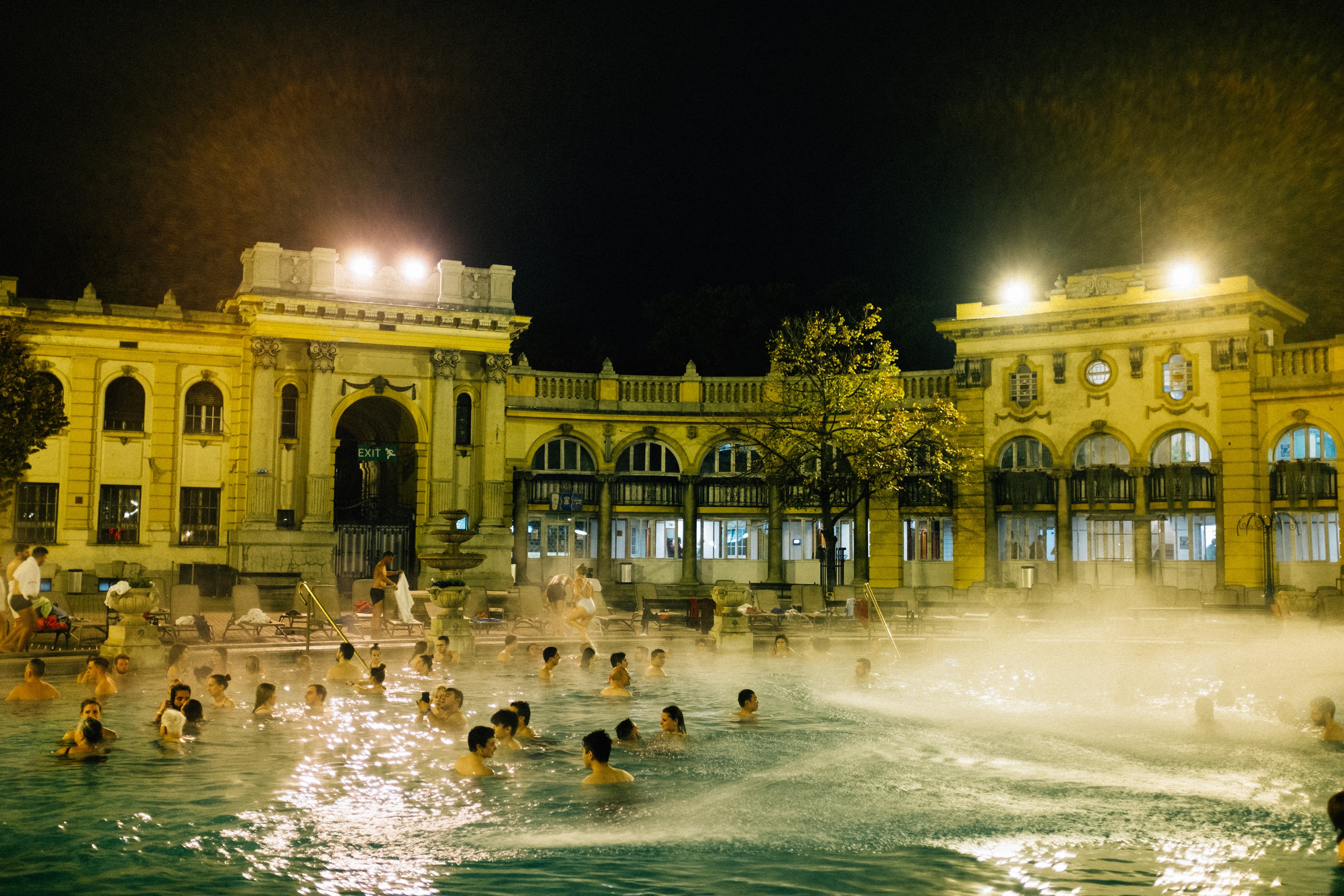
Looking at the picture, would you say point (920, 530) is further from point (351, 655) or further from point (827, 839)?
point (827, 839)

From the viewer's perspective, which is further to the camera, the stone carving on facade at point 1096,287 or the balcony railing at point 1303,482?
the stone carving on facade at point 1096,287

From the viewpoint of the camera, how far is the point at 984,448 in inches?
1608

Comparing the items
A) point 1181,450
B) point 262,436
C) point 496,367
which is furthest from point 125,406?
point 1181,450

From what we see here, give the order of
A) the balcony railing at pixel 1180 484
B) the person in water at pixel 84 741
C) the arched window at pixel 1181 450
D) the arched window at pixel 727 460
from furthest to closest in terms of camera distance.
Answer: the arched window at pixel 727 460 < the arched window at pixel 1181 450 < the balcony railing at pixel 1180 484 < the person in water at pixel 84 741

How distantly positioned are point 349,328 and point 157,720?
24.4m

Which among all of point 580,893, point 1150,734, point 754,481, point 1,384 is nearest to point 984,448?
point 754,481

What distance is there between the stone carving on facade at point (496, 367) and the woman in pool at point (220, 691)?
23.5 m

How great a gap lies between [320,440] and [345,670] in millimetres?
19462

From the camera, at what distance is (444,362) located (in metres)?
38.2

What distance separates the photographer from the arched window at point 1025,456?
4028 centimetres

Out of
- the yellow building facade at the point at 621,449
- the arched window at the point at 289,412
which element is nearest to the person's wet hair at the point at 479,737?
the yellow building facade at the point at 621,449

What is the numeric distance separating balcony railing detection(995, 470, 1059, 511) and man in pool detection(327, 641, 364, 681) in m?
27.3

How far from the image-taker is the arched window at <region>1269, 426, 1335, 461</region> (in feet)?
116

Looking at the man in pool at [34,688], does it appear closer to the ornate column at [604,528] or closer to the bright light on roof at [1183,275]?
the ornate column at [604,528]
